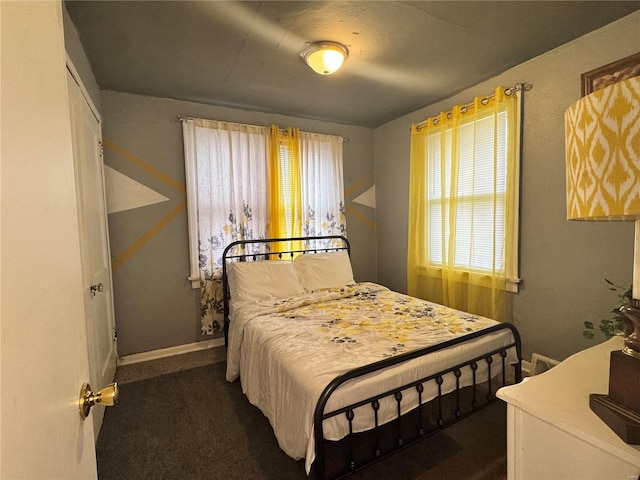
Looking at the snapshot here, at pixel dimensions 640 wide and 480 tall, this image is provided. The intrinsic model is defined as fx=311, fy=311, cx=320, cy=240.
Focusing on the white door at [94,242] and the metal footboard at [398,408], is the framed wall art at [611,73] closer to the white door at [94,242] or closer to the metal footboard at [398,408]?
the metal footboard at [398,408]

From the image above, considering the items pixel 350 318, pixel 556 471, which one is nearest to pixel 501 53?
pixel 350 318

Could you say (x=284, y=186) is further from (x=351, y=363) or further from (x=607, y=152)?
(x=607, y=152)

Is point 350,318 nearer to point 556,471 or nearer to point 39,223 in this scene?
point 556,471

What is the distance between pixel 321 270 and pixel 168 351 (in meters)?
1.63

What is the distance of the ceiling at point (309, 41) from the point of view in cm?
170

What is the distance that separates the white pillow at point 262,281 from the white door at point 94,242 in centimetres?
95

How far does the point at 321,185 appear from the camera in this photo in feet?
11.5

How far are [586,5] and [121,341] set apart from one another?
4.03 meters

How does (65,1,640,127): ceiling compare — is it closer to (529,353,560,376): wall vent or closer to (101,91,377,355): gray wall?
(101,91,377,355): gray wall

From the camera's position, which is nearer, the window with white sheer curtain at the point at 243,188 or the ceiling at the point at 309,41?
the ceiling at the point at 309,41

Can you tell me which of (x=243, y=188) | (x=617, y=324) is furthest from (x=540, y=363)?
(x=243, y=188)

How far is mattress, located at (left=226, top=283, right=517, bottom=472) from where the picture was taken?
1.37 metres

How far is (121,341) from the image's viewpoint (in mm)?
2742

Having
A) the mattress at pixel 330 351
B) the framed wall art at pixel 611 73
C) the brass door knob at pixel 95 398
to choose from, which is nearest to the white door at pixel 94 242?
Answer: the mattress at pixel 330 351
